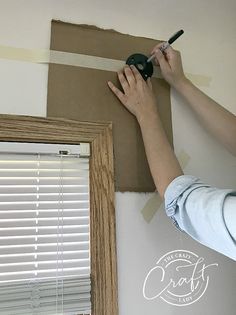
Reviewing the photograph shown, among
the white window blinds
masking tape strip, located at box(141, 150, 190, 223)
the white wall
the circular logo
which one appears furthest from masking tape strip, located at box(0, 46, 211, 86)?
the circular logo

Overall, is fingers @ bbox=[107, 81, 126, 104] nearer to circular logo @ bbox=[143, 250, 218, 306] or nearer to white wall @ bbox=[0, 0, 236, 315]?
white wall @ bbox=[0, 0, 236, 315]

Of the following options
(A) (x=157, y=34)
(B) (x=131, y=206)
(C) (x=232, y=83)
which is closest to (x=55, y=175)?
(B) (x=131, y=206)

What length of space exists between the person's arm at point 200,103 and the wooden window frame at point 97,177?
259 millimetres

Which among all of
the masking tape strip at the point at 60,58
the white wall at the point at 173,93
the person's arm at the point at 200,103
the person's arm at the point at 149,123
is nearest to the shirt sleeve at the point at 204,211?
the person's arm at the point at 149,123

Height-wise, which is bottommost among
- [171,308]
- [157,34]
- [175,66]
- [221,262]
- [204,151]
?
[171,308]

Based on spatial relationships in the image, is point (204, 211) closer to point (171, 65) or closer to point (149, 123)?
point (149, 123)

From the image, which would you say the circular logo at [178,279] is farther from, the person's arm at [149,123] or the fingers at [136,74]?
the fingers at [136,74]

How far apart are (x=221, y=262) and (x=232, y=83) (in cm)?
60

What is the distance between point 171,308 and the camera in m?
0.90

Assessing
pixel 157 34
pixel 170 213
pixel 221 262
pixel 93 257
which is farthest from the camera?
pixel 157 34

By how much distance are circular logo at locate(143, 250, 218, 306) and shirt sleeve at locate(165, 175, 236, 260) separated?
232 millimetres

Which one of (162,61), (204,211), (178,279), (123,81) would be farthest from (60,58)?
(178,279)

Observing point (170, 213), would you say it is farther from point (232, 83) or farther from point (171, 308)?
point (232, 83)

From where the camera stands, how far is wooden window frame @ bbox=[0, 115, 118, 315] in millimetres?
840
